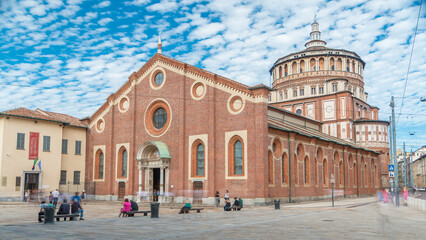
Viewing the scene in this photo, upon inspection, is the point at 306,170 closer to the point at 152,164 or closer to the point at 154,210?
the point at 152,164

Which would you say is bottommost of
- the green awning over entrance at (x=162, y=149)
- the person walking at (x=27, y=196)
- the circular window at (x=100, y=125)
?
the person walking at (x=27, y=196)

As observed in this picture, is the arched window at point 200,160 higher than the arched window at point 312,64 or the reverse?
the reverse

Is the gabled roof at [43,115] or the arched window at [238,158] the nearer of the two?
the arched window at [238,158]

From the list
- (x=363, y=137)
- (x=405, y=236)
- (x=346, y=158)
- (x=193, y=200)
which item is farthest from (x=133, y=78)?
(x=363, y=137)

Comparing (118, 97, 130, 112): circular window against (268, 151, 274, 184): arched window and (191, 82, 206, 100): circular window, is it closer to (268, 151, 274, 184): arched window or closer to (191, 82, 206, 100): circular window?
(191, 82, 206, 100): circular window

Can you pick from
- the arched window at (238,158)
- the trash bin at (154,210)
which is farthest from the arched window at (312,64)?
the trash bin at (154,210)

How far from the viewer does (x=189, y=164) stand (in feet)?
115

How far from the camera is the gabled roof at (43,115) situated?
37869 millimetres

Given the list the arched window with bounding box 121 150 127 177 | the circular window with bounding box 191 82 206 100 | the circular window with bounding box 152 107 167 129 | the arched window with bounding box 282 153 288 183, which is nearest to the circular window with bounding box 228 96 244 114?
the circular window with bounding box 191 82 206 100

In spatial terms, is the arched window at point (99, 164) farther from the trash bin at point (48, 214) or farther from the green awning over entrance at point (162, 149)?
the trash bin at point (48, 214)

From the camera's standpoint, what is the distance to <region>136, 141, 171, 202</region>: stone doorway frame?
118 feet

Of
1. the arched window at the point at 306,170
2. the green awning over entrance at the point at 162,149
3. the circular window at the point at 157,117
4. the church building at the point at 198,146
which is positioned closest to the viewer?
the church building at the point at 198,146

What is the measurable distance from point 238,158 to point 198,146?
4.41 metres

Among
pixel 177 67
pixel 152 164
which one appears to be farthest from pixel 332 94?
pixel 152 164
